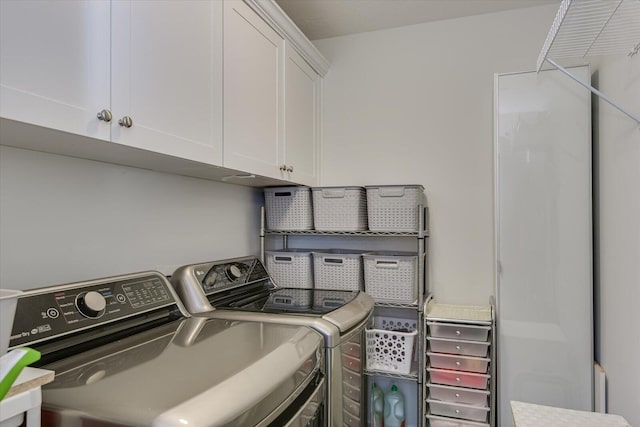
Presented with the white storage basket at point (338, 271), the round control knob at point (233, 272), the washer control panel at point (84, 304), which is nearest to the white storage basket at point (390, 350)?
the white storage basket at point (338, 271)

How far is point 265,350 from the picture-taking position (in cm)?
98

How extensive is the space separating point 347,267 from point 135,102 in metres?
1.47

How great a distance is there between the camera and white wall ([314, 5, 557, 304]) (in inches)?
92.4

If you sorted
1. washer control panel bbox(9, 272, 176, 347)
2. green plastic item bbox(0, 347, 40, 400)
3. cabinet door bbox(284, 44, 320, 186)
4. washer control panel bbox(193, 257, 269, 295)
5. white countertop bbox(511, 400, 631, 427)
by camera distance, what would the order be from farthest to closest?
cabinet door bbox(284, 44, 320, 186) → washer control panel bbox(193, 257, 269, 295) → white countertop bbox(511, 400, 631, 427) → washer control panel bbox(9, 272, 176, 347) → green plastic item bbox(0, 347, 40, 400)

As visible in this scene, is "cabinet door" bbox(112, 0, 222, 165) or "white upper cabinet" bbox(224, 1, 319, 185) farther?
"white upper cabinet" bbox(224, 1, 319, 185)

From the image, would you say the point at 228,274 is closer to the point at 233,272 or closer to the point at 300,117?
the point at 233,272

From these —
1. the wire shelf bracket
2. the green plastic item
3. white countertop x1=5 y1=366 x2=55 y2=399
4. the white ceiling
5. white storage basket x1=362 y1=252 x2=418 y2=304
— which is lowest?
white storage basket x1=362 y1=252 x2=418 y2=304

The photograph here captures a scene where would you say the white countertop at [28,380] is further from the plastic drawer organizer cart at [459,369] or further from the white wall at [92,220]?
the plastic drawer organizer cart at [459,369]

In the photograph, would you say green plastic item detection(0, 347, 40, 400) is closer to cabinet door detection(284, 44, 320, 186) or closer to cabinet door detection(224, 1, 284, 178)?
cabinet door detection(224, 1, 284, 178)

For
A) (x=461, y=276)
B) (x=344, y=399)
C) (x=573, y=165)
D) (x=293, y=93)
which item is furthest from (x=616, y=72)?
(x=344, y=399)

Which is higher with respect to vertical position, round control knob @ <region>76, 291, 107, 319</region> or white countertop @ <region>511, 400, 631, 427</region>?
round control knob @ <region>76, 291, 107, 319</region>

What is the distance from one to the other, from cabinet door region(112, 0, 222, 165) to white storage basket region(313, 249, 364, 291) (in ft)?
3.30

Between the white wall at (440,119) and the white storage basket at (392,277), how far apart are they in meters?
0.35

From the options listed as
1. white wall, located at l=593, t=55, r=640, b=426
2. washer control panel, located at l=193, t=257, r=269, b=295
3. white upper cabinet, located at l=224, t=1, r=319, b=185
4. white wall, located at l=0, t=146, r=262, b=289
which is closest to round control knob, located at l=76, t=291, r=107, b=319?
white wall, located at l=0, t=146, r=262, b=289
